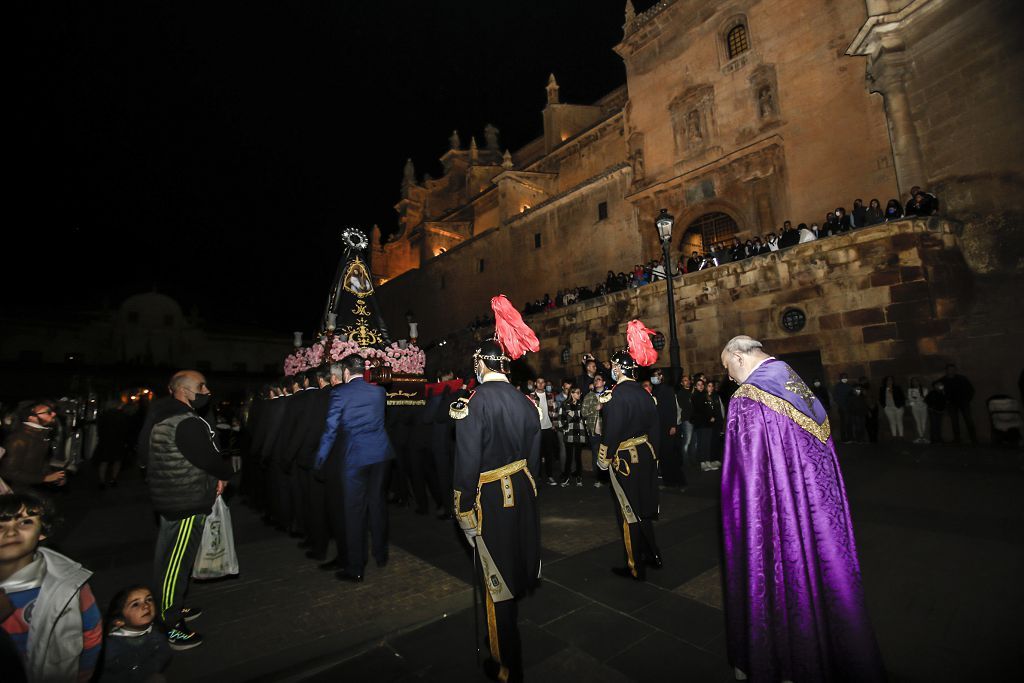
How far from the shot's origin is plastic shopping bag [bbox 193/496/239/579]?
4551mm

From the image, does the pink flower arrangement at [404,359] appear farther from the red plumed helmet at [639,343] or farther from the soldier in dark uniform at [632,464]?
the soldier in dark uniform at [632,464]

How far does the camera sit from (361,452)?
4984 millimetres

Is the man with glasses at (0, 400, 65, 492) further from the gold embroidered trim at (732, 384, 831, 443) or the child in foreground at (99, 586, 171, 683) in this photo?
the gold embroidered trim at (732, 384, 831, 443)

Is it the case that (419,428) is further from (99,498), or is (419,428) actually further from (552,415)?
(99,498)

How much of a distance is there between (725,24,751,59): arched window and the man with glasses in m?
24.8

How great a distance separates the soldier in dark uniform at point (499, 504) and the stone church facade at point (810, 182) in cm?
1359

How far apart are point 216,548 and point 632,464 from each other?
4.30 meters

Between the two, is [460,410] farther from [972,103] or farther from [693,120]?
[693,120]

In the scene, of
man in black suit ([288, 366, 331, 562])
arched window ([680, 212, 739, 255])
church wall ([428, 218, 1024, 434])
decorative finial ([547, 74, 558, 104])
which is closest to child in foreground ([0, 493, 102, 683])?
man in black suit ([288, 366, 331, 562])

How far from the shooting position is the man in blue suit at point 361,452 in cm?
491

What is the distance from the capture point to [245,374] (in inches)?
1535

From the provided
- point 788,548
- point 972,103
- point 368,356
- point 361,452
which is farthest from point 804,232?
point 361,452

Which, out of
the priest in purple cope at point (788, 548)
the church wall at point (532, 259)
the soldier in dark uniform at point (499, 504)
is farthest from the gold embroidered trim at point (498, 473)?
the church wall at point (532, 259)

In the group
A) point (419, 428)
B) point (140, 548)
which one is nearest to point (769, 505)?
point (419, 428)
